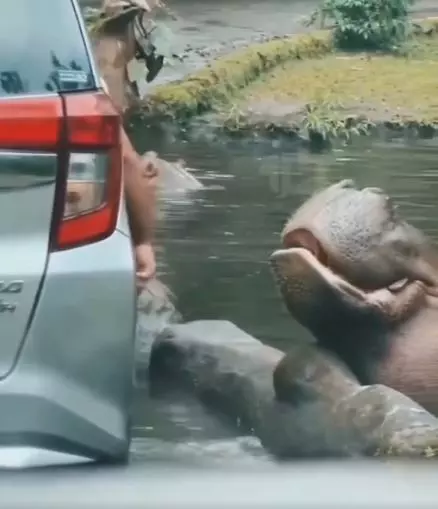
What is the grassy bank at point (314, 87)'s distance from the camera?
11914 mm

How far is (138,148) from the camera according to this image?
1119 cm

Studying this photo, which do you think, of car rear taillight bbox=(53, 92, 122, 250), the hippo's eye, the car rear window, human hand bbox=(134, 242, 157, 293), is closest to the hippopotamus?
the hippo's eye

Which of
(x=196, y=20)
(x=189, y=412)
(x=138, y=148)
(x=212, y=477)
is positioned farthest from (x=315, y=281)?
(x=196, y=20)

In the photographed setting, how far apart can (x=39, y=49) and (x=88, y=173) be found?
0.29m

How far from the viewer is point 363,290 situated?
16.4 feet

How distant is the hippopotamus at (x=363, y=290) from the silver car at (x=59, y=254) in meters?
1.64

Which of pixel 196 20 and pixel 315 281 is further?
pixel 196 20

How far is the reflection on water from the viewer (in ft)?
17.1

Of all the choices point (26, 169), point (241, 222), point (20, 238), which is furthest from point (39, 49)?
point (241, 222)

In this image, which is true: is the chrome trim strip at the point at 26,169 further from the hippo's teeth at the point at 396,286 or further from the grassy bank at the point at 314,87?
→ the grassy bank at the point at 314,87

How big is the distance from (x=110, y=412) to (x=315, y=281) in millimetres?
1671

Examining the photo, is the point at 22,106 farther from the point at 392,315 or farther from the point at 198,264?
the point at 198,264

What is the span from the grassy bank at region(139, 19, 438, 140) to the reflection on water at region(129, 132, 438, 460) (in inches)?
10.3

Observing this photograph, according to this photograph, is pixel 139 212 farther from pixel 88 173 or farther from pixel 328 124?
pixel 328 124
